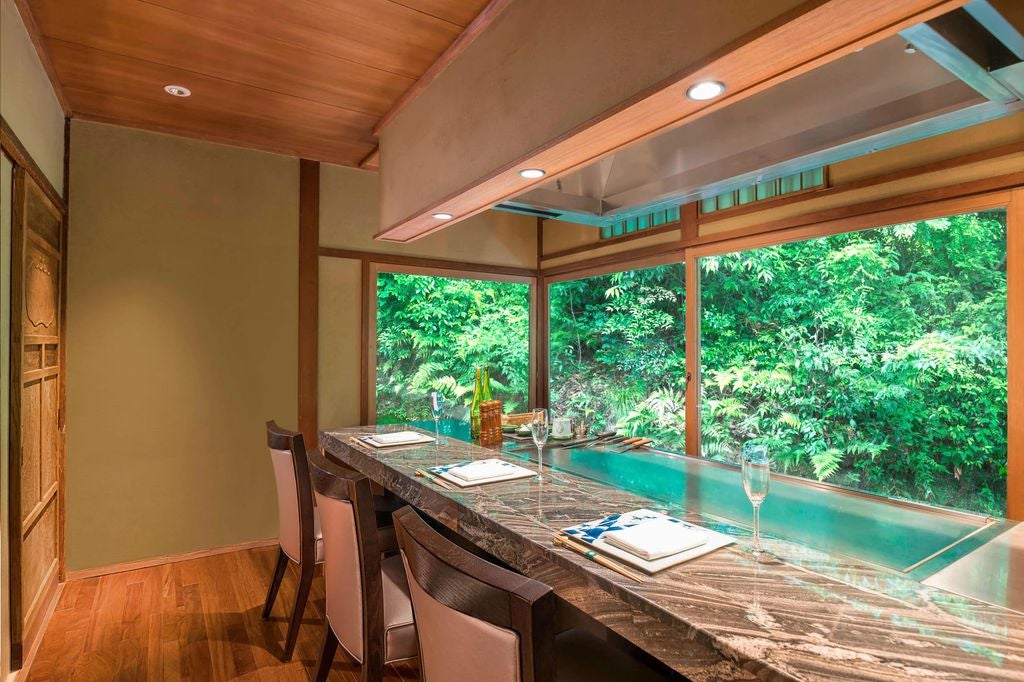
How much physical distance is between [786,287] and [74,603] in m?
3.84

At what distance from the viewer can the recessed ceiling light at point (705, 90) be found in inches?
53.6

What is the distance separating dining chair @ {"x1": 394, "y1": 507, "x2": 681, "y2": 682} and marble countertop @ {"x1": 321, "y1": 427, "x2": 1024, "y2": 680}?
0.26 metres

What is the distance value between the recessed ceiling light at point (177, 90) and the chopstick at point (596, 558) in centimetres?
269

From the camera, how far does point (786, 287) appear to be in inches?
114

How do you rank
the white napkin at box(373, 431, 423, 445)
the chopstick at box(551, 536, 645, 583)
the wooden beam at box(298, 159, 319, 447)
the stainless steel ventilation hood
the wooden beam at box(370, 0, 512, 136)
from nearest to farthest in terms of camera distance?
1. the chopstick at box(551, 536, 645, 583)
2. the stainless steel ventilation hood
3. the wooden beam at box(370, 0, 512, 136)
4. the white napkin at box(373, 431, 423, 445)
5. the wooden beam at box(298, 159, 319, 447)

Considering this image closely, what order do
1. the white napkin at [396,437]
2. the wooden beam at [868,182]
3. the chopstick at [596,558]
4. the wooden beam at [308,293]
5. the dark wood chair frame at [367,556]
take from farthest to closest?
the wooden beam at [308,293] < the white napkin at [396,437] < the wooden beam at [868,182] < the dark wood chair frame at [367,556] < the chopstick at [596,558]

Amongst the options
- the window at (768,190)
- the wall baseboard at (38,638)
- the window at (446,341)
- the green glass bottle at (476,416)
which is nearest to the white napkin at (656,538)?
the green glass bottle at (476,416)

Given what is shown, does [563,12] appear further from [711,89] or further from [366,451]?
[366,451]

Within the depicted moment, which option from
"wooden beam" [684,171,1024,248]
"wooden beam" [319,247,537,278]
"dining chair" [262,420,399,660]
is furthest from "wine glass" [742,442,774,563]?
"wooden beam" [319,247,537,278]

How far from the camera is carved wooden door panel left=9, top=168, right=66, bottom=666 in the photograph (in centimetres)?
214

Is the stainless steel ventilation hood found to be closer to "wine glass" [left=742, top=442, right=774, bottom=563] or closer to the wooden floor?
"wine glass" [left=742, top=442, right=774, bottom=563]

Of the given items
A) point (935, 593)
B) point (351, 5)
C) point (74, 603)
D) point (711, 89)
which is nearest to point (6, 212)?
point (351, 5)

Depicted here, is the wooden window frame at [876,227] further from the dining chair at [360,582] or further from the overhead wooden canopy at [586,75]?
the dining chair at [360,582]

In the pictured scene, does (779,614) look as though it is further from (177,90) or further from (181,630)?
(177,90)
